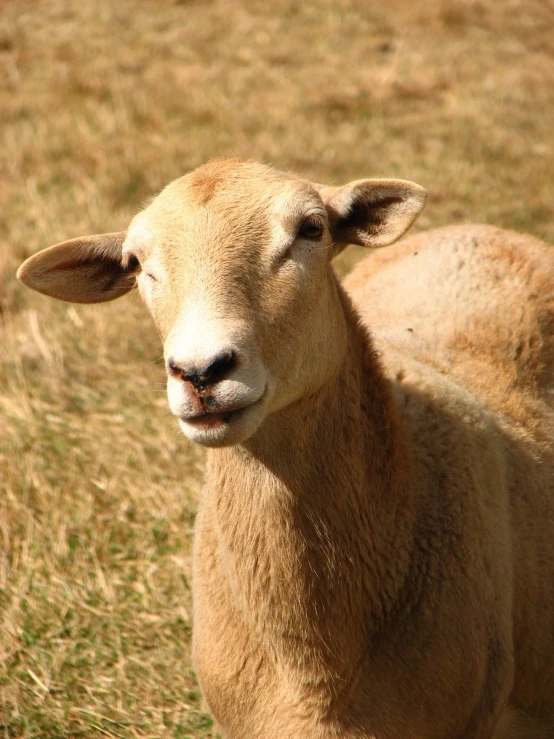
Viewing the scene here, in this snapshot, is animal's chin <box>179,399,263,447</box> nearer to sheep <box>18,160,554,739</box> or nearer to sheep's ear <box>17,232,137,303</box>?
sheep <box>18,160,554,739</box>

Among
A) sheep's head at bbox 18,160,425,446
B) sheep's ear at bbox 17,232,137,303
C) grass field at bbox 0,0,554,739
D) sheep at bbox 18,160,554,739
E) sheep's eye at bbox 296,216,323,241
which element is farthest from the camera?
grass field at bbox 0,0,554,739

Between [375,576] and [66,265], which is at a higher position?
[66,265]

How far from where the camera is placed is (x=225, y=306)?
9.45 feet

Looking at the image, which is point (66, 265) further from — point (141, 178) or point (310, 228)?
point (141, 178)

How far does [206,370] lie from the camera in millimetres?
2664

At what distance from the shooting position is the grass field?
15.7 ft

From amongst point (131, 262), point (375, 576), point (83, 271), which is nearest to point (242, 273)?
point (131, 262)

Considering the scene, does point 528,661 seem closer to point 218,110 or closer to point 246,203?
point 246,203

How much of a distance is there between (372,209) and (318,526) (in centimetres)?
113

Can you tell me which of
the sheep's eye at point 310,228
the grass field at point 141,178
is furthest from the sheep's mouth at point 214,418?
the grass field at point 141,178

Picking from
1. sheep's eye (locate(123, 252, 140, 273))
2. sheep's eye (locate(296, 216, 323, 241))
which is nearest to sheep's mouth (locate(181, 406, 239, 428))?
sheep's eye (locate(296, 216, 323, 241))

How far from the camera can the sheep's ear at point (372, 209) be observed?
3463 mm

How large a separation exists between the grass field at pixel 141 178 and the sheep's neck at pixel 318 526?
1.30 m

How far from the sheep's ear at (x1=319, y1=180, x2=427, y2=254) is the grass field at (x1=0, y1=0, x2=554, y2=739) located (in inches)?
76.9
